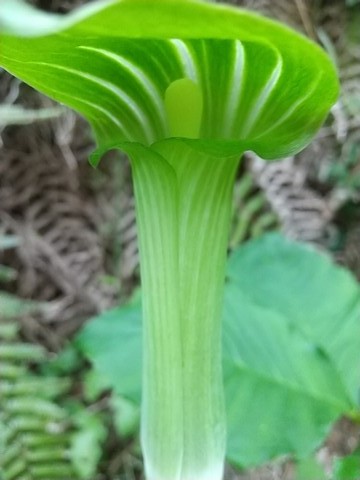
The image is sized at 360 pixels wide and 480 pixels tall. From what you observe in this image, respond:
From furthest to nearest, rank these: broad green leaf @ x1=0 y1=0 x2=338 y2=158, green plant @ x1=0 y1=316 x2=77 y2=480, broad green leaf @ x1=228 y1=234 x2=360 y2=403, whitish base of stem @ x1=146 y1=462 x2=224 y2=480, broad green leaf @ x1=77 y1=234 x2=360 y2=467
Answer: green plant @ x1=0 y1=316 x2=77 y2=480
broad green leaf @ x1=228 y1=234 x2=360 y2=403
broad green leaf @ x1=77 y1=234 x2=360 y2=467
whitish base of stem @ x1=146 y1=462 x2=224 y2=480
broad green leaf @ x1=0 y1=0 x2=338 y2=158

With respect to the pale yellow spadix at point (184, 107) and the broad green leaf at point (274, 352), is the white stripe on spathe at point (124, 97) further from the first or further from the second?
the broad green leaf at point (274, 352)

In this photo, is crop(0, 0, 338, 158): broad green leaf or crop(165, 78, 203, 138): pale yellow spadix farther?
crop(165, 78, 203, 138): pale yellow spadix

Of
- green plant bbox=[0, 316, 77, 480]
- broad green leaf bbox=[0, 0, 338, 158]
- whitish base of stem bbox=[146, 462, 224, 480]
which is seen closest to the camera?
broad green leaf bbox=[0, 0, 338, 158]

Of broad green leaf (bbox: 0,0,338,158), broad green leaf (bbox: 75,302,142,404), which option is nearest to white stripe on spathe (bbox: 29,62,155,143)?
broad green leaf (bbox: 0,0,338,158)

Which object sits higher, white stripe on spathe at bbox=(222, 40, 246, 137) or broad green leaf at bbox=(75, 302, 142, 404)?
white stripe on spathe at bbox=(222, 40, 246, 137)

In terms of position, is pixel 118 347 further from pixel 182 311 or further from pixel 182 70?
pixel 182 70

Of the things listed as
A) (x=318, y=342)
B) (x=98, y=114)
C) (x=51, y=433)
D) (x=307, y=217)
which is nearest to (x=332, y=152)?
(x=307, y=217)

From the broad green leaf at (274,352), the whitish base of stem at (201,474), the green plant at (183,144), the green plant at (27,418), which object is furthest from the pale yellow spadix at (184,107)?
the green plant at (27,418)

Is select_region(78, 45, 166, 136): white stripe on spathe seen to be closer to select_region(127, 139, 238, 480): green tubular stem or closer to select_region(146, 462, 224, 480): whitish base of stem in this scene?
select_region(127, 139, 238, 480): green tubular stem
